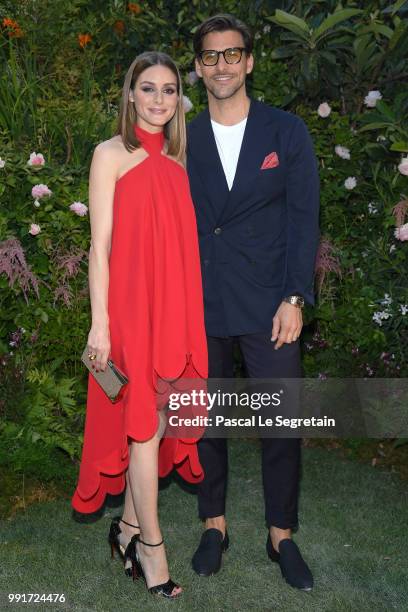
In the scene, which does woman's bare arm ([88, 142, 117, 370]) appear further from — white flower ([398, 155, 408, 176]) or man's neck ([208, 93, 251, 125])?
white flower ([398, 155, 408, 176])

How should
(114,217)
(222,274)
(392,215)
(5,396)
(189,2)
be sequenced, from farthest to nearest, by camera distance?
(189,2) → (392,215) → (5,396) → (222,274) → (114,217)

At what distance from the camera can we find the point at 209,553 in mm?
4328

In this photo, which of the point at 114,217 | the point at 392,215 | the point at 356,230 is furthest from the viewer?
the point at 356,230

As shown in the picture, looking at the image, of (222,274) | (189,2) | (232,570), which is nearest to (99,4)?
(189,2)

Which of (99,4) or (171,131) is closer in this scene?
(171,131)

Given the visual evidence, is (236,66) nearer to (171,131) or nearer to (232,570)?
(171,131)

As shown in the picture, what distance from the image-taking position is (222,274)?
4.08 metres

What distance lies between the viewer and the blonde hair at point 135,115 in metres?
3.82

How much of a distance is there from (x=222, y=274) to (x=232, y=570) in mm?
1316

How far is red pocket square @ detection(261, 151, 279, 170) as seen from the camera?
3979 millimetres

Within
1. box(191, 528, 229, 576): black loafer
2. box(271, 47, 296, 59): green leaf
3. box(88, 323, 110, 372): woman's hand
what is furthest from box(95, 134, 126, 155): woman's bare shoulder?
box(271, 47, 296, 59): green leaf

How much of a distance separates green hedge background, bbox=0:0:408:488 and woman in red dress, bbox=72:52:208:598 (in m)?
1.35

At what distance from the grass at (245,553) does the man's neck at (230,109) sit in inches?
76.8

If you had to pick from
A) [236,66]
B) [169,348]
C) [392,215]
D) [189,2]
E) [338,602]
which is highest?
[189,2]
